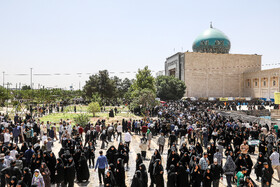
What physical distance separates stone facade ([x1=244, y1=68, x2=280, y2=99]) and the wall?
79.5 inches

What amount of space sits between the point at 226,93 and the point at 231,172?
50.4 metres

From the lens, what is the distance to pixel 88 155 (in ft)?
32.1

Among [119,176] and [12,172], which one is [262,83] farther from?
[12,172]

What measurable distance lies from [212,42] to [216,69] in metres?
6.30

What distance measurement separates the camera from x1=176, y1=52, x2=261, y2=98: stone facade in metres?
52.7

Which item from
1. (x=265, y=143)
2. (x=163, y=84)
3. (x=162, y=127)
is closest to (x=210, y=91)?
(x=163, y=84)

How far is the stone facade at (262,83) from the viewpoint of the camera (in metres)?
45.6

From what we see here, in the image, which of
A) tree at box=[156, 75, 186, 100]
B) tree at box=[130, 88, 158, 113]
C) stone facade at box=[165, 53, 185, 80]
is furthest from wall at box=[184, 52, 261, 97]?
tree at box=[130, 88, 158, 113]

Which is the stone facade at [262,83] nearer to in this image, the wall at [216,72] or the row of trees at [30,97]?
the wall at [216,72]

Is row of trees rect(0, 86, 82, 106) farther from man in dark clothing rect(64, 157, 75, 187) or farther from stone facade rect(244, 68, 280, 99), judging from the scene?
stone facade rect(244, 68, 280, 99)

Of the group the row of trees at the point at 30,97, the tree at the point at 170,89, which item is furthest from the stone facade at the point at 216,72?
the row of trees at the point at 30,97

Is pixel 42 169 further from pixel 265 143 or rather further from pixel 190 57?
pixel 190 57

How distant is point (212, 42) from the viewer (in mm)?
53969

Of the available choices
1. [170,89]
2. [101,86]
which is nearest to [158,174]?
[170,89]
